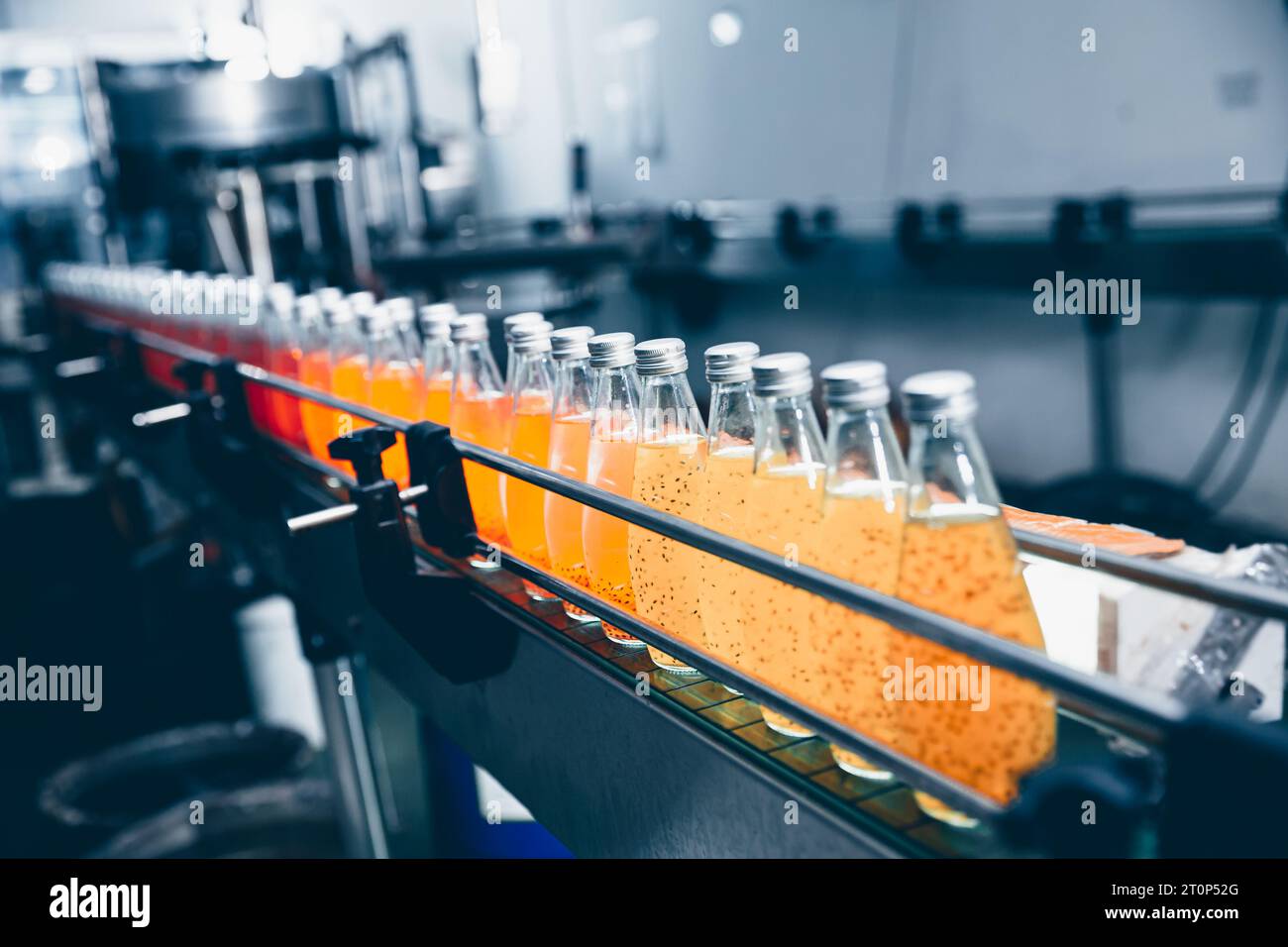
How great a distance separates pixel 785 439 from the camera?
2.06 feet

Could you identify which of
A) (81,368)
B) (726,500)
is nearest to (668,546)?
(726,500)

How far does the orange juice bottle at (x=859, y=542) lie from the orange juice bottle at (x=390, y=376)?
0.60 m

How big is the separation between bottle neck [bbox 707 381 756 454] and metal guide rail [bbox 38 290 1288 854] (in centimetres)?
8

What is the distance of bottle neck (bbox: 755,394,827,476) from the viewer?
0.62m

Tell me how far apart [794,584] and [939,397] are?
0.12 m

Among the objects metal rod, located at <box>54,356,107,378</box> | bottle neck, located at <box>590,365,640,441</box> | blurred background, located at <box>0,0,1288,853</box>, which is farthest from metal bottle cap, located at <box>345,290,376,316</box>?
metal rod, located at <box>54,356,107,378</box>

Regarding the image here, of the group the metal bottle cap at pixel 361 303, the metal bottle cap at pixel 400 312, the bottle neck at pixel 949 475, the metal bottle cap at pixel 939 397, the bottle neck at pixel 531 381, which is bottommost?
the bottle neck at pixel 949 475

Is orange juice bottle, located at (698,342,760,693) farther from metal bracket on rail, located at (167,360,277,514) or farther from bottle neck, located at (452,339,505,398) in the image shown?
metal bracket on rail, located at (167,360,277,514)

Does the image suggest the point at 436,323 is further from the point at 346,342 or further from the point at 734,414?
the point at 734,414

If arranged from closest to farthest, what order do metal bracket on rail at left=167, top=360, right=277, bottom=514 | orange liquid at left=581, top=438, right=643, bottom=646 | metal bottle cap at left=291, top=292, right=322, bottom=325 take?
orange liquid at left=581, top=438, right=643, bottom=646 → metal bottle cap at left=291, top=292, right=322, bottom=325 → metal bracket on rail at left=167, top=360, right=277, bottom=514

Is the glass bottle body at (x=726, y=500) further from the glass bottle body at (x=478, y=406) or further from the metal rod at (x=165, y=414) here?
the metal rod at (x=165, y=414)

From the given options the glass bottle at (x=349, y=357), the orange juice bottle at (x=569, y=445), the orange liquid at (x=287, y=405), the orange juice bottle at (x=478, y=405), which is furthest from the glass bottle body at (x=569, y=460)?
the orange liquid at (x=287, y=405)

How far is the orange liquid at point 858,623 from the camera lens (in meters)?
0.55

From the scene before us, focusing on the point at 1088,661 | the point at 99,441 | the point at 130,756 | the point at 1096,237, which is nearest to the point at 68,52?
the point at 99,441
